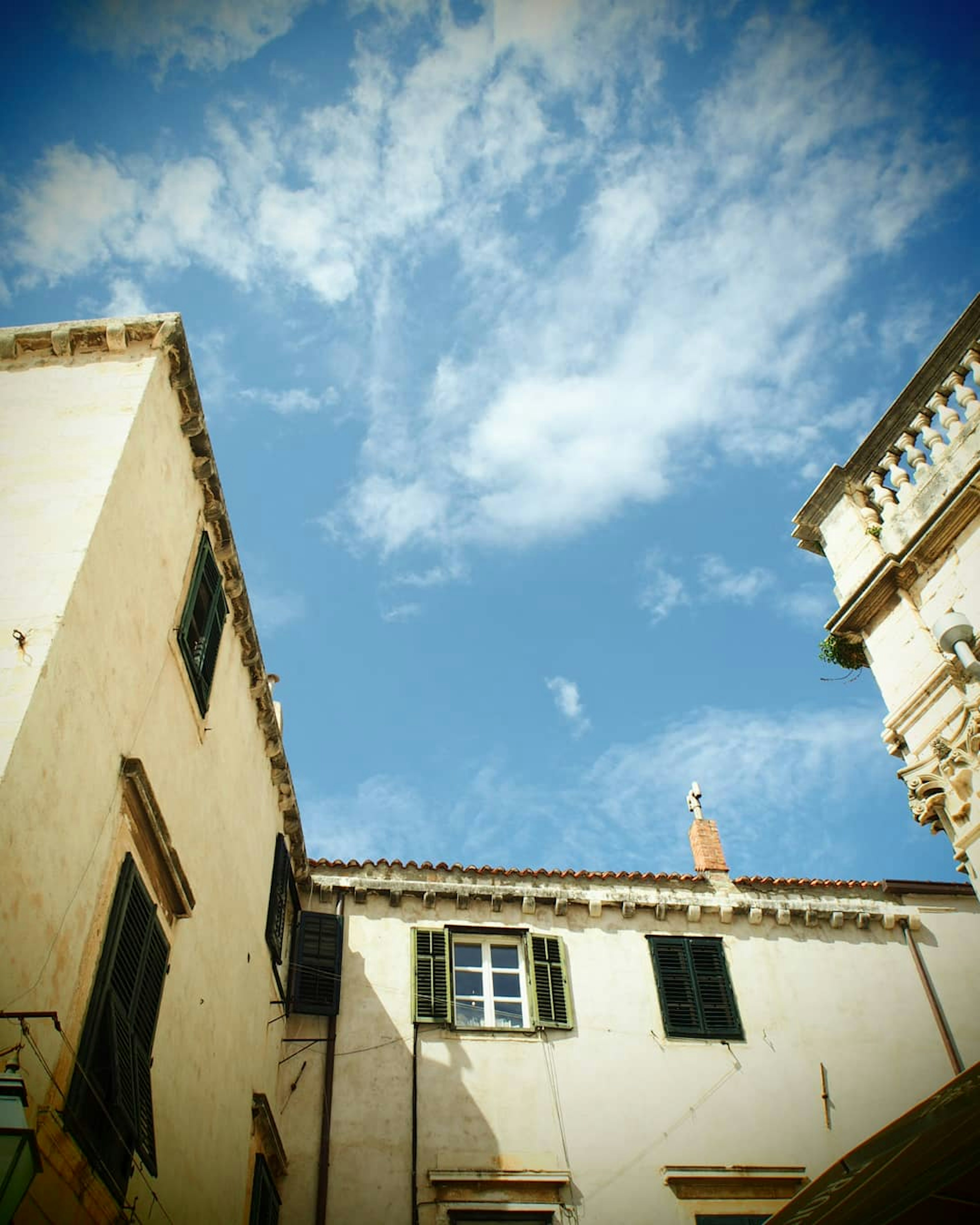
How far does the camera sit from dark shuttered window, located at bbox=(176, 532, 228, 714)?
1059 centimetres

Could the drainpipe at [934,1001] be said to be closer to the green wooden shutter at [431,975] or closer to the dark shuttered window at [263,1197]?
the green wooden shutter at [431,975]

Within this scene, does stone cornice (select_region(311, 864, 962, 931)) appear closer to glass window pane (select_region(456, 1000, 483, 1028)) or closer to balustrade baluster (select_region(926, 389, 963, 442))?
glass window pane (select_region(456, 1000, 483, 1028))

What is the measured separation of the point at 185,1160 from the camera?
9.54 m

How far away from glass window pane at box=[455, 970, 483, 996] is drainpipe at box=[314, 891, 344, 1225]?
193cm

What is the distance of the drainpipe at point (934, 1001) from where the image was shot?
15.6 meters

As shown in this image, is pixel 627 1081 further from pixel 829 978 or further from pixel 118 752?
pixel 118 752

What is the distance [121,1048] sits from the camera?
7.93 meters

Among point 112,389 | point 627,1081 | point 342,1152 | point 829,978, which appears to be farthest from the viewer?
point 829,978

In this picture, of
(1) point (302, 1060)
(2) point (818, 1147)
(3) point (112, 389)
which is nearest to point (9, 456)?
(3) point (112, 389)

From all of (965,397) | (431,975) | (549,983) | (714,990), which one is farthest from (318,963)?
(965,397)

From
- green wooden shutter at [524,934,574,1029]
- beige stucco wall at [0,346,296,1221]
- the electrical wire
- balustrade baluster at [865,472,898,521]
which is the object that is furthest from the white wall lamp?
green wooden shutter at [524,934,574,1029]

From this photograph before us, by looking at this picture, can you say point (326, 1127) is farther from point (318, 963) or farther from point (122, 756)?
point (122, 756)

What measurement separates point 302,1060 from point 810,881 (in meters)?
8.77

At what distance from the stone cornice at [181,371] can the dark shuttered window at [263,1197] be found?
5692mm
